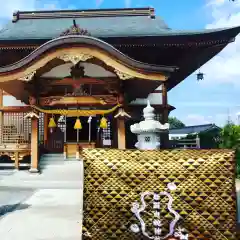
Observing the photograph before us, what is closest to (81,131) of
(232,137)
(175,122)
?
(232,137)

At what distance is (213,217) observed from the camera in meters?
2.49

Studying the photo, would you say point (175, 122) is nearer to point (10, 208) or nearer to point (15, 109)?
point (15, 109)

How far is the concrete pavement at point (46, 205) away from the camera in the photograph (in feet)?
14.7

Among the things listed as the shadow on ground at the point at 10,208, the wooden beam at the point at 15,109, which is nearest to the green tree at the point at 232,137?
the shadow on ground at the point at 10,208

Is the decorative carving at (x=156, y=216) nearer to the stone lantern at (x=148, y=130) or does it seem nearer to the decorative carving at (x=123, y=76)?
the stone lantern at (x=148, y=130)

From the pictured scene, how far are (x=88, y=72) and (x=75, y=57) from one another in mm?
1497

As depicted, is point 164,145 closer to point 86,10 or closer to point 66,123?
point 66,123

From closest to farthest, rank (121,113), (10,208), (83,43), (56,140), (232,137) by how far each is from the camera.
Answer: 1. (10,208)
2. (83,43)
3. (121,113)
4. (232,137)
5. (56,140)

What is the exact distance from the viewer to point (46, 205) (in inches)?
254

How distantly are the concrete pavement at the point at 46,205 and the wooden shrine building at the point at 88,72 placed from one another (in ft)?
3.15

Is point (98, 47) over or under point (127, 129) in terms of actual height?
over

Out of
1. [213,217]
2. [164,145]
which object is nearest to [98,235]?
[213,217]

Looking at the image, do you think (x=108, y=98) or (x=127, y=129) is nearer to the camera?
(x=108, y=98)

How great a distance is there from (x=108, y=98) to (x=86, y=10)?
351 inches
